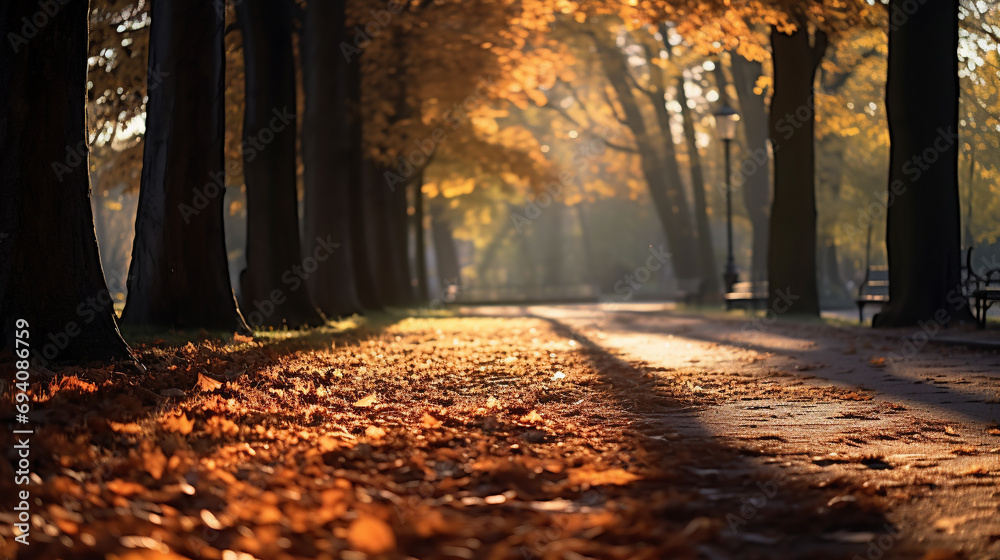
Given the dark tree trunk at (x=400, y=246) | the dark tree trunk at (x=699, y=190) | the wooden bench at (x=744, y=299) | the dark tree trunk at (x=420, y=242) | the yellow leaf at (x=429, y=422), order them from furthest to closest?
the dark tree trunk at (x=699, y=190) → the dark tree trunk at (x=420, y=242) → the dark tree trunk at (x=400, y=246) → the wooden bench at (x=744, y=299) → the yellow leaf at (x=429, y=422)

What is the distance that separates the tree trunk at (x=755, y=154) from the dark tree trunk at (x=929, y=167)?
58.4 feet

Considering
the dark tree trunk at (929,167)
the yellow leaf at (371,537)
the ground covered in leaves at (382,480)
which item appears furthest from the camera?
the dark tree trunk at (929,167)

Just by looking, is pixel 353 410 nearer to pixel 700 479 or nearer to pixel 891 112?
pixel 700 479

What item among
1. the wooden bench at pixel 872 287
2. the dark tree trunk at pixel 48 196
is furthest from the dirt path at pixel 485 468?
the wooden bench at pixel 872 287

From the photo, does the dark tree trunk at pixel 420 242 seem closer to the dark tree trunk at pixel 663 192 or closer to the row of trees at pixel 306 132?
the row of trees at pixel 306 132

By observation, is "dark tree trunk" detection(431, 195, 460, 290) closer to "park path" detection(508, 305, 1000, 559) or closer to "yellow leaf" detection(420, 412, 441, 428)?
"park path" detection(508, 305, 1000, 559)

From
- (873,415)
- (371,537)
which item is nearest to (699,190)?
(873,415)

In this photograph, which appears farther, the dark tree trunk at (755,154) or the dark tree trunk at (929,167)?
Answer: the dark tree trunk at (755,154)

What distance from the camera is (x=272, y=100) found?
1517 cm

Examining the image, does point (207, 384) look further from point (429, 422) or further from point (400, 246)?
point (400, 246)

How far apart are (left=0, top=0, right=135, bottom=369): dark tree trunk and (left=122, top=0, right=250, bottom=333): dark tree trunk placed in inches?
156

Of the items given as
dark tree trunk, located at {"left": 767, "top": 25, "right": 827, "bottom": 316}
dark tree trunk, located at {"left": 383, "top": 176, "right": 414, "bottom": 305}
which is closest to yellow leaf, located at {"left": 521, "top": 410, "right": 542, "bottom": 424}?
dark tree trunk, located at {"left": 767, "top": 25, "right": 827, "bottom": 316}

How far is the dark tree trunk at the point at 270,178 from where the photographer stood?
14.9 metres

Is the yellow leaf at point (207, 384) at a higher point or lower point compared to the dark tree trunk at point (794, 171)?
lower
